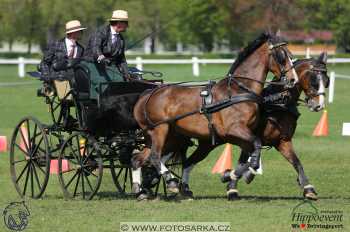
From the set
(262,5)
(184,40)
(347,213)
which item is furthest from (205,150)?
(184,40)

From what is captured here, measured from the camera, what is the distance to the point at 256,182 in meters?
13.5

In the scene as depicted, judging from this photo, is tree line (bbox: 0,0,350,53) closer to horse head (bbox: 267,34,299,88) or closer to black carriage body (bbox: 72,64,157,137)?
black carriage body (bbox: 72,64,157,137)

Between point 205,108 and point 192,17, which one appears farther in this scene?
point 192,17

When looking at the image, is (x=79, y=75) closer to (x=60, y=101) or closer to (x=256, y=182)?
(x=60, y=101)

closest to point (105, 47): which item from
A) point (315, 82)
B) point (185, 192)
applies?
point (185, 192)

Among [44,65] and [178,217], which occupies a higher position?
[44,65]

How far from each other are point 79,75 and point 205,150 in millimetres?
1879

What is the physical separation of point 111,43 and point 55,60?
2.60 ft

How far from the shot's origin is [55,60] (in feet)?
38.3

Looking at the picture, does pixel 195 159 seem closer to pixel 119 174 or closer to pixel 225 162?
pixel 119 174

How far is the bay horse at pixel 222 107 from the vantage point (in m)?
10.4

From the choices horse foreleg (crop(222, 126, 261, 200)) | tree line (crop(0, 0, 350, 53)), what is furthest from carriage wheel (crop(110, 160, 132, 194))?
tree line (crop(0, 0, 350, 53))

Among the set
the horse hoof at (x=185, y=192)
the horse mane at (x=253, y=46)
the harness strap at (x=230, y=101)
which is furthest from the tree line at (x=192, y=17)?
the harness strap at (x=230, y=101)

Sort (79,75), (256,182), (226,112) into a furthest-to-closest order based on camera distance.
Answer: (256,182) < (79,75) < (226,112)
